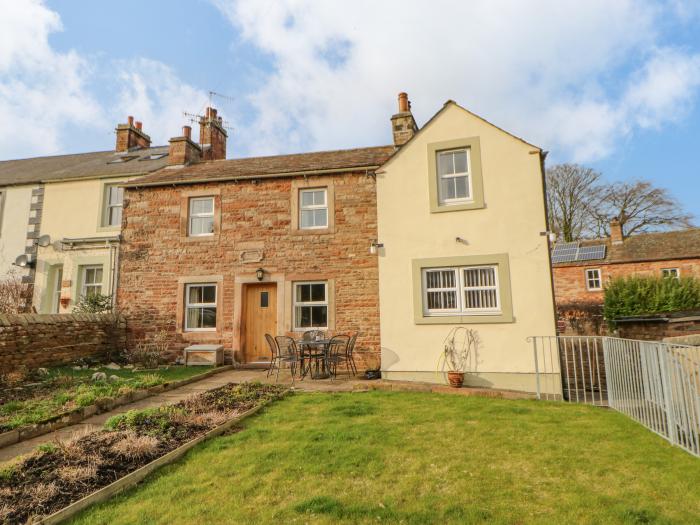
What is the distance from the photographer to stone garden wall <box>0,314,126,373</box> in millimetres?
9828

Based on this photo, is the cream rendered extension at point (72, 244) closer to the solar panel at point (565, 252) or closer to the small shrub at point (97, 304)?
the small shrub at point (97, 304)

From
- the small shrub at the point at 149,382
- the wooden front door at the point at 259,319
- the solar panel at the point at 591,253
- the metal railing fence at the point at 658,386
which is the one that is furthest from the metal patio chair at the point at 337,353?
the solar panel at the point at 591,253

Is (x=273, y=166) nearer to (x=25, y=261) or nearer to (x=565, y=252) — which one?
(x=25, y=261)

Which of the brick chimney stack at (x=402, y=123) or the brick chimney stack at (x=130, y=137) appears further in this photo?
the brick chimney stack at (x=130, y=137)

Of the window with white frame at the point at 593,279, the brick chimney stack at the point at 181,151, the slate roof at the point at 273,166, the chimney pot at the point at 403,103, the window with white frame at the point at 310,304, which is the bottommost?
the window with white frame at the point at 310,304

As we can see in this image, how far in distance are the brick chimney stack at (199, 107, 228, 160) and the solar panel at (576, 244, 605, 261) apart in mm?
23382

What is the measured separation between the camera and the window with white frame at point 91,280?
15.1 metres

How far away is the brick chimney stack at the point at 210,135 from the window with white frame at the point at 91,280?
603 cm

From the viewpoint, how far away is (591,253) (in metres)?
27.6

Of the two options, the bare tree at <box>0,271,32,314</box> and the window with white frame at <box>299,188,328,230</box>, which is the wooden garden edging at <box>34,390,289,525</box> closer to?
the window with white frame at <box>299,188,328,230</box>

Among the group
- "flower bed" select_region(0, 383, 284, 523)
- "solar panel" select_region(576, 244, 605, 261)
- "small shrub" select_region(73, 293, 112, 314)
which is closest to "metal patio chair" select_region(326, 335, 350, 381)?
"flower bed" select_region(0, 383, 284, 523)

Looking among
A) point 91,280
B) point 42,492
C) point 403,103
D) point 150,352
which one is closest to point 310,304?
point 150,352

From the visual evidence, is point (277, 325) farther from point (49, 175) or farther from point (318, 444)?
point (49, 175)

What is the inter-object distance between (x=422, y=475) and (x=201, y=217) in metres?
11.3
